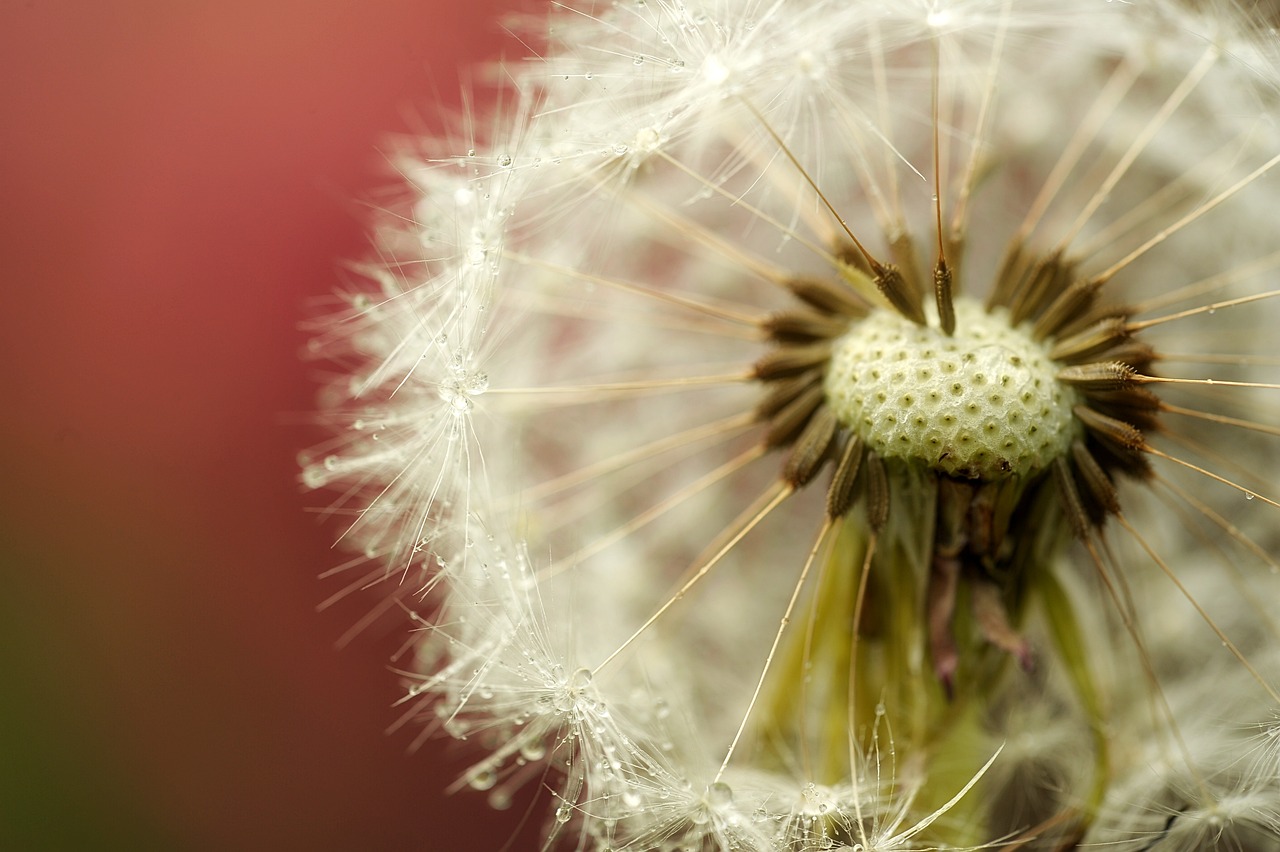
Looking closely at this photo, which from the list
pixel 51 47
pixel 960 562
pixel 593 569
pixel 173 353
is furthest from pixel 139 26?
pixel 960 562

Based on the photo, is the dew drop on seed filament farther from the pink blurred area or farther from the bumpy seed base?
the pink blurred area

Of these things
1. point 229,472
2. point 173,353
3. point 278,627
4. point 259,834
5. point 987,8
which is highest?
point 987,8

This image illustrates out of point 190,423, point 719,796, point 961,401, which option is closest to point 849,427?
point 961,401

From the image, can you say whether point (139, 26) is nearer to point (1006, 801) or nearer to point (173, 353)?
point (173, 353)

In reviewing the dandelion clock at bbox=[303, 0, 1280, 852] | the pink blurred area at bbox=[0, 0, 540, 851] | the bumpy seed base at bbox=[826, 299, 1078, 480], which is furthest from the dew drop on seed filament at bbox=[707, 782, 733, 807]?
the pink blurred area at bbox=[0, 0, 540, 851]

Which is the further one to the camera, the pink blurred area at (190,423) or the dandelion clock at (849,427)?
the pink blurred area at (190,423)

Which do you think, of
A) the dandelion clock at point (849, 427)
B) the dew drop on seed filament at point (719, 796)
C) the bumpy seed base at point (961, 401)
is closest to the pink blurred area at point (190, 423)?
the dandelion clock at point (849, 427)

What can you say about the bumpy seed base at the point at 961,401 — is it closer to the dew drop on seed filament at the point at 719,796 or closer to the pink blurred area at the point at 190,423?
the dew drop on seed filament at the point at 719,796

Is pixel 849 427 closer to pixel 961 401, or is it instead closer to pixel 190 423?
pixel 961 401
